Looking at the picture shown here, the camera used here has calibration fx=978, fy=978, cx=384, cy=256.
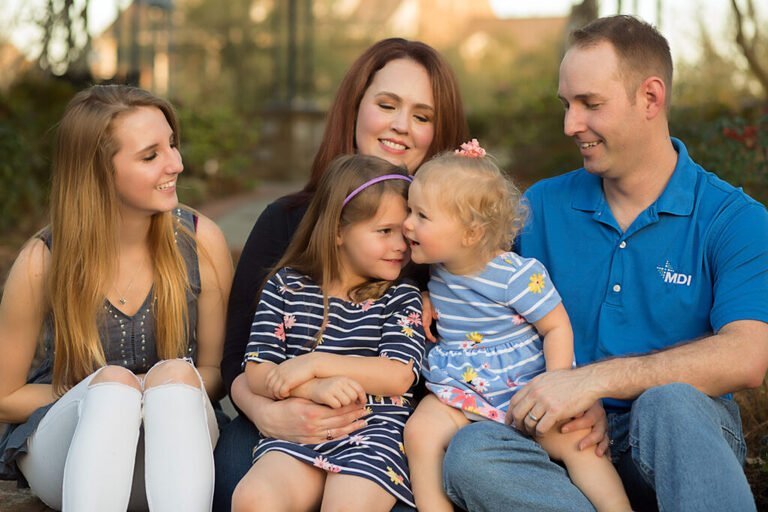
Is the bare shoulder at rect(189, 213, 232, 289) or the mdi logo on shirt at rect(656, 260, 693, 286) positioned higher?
the mdi logo on shirt at rect(656, 260, 693, 286)

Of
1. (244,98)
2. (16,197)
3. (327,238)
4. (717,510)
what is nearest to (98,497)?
(327,238)

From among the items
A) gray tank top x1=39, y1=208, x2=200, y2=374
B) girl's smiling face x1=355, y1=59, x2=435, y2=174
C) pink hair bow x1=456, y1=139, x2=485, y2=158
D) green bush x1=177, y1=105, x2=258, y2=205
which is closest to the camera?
pink hair bow x1=456, y1=139, x2=485, y2=158

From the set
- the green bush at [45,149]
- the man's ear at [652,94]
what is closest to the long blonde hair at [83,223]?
the green bush at [45,149]

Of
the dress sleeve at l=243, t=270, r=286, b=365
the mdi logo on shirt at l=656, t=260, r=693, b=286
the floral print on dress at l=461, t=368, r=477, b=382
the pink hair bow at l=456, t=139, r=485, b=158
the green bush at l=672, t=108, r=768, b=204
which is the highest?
the pink hair bow at l=456, t=139, r=485, b=158

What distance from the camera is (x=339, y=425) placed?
273 centimetres

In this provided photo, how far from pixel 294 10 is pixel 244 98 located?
7.70m

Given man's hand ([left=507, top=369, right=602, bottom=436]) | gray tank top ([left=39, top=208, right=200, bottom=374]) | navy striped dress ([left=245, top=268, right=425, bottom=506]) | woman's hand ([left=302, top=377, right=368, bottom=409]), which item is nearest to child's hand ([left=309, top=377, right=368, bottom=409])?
woman's hand ([left=302, top=377, right=368, bottom=409])

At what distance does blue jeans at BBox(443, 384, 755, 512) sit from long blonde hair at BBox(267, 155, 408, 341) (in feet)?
2.04

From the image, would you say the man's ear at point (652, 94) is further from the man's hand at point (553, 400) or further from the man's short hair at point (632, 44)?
the man's hand at point (553, 400)

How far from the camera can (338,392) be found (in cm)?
266

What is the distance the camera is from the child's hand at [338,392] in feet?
8.74

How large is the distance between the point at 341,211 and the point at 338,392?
0.59 metres

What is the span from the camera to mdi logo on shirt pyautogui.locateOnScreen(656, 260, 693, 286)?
2830 mm

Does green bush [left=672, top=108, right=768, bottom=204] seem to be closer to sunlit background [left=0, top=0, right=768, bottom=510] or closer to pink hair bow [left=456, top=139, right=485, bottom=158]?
sunlit background [left=0, top=0, right=768, bottom=510]
